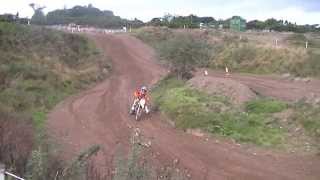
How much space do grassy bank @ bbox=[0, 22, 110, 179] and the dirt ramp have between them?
776 centimetres

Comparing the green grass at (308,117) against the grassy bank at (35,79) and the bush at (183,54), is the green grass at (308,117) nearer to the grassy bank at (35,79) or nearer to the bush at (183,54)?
the grassy bank at (35,79)

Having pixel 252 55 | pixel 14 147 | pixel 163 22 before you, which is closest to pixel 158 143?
pixel 14 147

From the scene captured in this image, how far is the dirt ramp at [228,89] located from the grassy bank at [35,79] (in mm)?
7756

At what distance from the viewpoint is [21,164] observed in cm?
1229

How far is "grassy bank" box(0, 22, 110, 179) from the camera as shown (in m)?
12.7

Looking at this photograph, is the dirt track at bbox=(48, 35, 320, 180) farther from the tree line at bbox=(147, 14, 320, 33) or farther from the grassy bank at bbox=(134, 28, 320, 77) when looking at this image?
the tree line at bbox=(147, 14, 320, 33)

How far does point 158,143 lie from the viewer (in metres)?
23.0

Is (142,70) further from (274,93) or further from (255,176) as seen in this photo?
(255,176)

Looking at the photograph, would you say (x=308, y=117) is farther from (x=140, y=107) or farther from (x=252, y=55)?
(x=252, y=55)

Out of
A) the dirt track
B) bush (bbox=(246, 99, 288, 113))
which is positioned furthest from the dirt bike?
bush (bbox=(246, 99, 288, 113))

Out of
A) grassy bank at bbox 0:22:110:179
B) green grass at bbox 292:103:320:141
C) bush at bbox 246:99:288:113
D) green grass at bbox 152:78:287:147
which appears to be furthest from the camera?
bush at bbox 246:99:288:113

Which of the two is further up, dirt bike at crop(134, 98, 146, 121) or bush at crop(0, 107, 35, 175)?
bush at crop(0, 107, 35, 175)

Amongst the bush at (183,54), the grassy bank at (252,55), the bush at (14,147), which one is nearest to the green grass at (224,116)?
the bush at (183,54)

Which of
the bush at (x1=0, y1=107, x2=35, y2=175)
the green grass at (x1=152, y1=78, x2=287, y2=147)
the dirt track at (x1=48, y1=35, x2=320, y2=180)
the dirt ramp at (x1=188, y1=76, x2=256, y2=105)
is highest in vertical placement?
the bush at (x1=0, y1=107, x2=35, y2=175)
